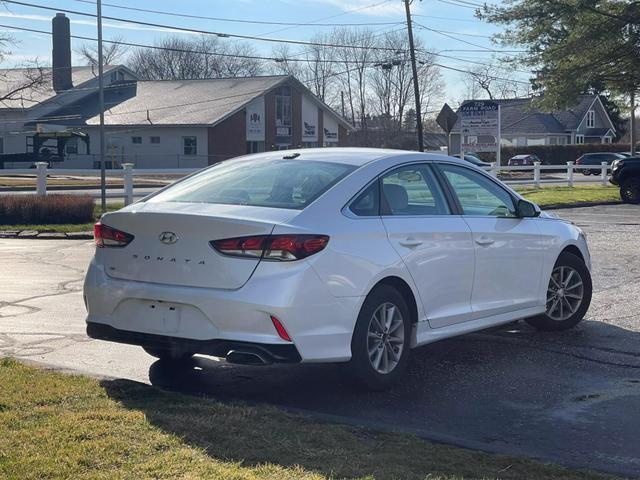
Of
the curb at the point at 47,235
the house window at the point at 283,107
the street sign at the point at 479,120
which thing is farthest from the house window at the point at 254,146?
the curb at the point at 47,235

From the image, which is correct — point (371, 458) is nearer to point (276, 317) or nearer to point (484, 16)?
point (276, 317)

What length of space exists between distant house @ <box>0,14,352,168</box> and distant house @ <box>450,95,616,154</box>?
26.9 metres

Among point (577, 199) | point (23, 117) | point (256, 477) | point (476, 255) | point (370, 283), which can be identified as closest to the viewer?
point (256, 477)

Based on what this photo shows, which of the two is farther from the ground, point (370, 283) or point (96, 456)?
point (370, 283)

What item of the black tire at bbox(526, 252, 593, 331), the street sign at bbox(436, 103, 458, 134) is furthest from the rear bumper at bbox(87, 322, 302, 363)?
the street sign at bbox(436, 103, 458, 134)

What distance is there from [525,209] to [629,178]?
22.2 m

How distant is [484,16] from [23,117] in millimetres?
36807

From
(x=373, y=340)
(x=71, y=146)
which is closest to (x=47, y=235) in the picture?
(x=373, y=340)

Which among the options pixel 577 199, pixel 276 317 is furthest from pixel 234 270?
pixel 577 199

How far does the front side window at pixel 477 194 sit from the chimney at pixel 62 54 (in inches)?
2300

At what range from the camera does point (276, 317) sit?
18.7 ft

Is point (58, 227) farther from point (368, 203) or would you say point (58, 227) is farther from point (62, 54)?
point (62, 54)

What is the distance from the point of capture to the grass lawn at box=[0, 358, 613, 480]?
14.4ft

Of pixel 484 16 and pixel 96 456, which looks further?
pixel 484 16
